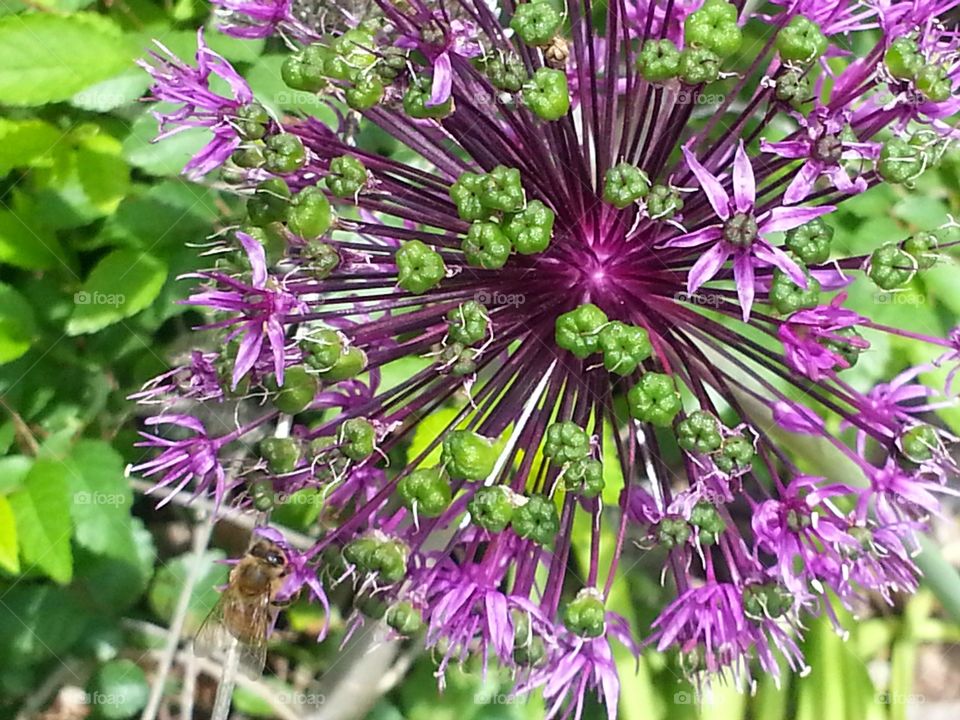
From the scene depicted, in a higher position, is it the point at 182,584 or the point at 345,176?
the point at 345,176

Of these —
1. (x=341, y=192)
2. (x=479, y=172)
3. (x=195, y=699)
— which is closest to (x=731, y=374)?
(x=479, y=172)

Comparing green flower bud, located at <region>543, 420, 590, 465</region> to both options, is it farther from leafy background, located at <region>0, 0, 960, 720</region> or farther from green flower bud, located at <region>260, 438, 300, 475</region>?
leafy background, located at <region>0, 0, 960, 720</region>

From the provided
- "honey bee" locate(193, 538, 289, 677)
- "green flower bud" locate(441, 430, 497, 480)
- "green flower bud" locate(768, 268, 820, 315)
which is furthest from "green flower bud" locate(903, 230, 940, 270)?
"honey bee" locate(193, 538, 289, 677)

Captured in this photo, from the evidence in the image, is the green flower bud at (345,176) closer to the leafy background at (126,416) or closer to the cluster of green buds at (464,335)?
the cluster of green buds at (464,335)

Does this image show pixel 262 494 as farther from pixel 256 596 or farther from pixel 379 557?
pixel 256 596

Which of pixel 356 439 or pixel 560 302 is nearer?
pixel 356 439

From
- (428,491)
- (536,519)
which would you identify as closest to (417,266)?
(428,491)
